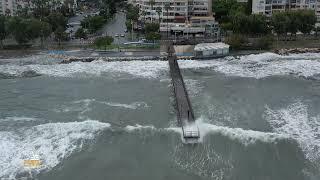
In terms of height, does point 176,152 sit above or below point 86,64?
below

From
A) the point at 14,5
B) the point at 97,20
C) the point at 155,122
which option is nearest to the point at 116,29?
the point at 97,20

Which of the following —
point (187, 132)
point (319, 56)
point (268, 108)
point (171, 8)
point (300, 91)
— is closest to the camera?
point (187, 132)

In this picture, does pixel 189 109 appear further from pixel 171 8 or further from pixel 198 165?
pixel 171 8

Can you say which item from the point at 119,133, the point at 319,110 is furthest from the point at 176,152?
the point at 319,110

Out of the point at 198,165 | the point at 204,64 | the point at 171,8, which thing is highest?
the point at 171,8

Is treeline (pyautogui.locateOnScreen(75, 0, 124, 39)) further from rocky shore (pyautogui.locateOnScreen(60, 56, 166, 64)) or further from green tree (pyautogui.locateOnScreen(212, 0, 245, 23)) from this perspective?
green tree (pyautogui.locateOnScreen(212, 0, 245, 23))

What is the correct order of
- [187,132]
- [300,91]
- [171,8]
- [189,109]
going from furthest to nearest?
[171,8]
[300,91]
[189,109]
[187,132]
